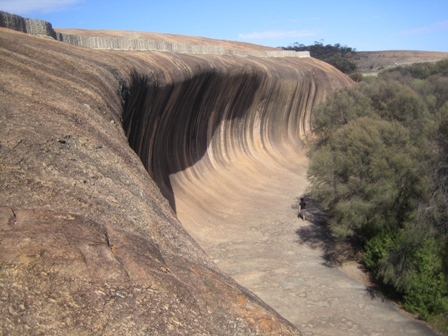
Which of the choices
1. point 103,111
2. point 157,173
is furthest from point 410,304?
point 103,111

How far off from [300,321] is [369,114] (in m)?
13.3

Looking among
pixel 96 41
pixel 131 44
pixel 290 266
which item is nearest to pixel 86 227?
pixel 96 41

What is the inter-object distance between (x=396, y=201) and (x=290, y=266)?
3.41m

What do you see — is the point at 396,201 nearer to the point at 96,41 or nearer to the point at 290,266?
the point at 290,266

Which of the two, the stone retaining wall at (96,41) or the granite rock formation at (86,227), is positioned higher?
the stone retaining wall at (96,41)

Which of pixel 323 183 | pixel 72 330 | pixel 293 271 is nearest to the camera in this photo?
pixel 72 330

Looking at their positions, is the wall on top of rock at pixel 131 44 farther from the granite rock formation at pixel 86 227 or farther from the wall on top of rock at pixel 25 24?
the granite rock formation at pixel 86 227

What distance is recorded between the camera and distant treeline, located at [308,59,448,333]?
511 inches

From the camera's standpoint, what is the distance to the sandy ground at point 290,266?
1174 centimetres

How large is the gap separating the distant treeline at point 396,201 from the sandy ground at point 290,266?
2.27ft

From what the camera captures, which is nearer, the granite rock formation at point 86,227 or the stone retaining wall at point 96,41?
the granite rock formation at point 86,227

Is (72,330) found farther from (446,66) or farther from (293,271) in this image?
(446,66)

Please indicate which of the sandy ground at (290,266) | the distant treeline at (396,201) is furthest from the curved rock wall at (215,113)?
the distant treeline at (396,201)

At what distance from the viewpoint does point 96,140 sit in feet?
20.1
